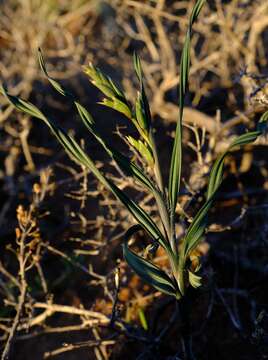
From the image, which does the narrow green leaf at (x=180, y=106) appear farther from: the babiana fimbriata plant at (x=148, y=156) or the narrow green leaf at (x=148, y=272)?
the narrow green leaf at (x=148, y=272)

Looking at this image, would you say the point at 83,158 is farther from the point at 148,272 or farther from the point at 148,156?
the point at 148,272

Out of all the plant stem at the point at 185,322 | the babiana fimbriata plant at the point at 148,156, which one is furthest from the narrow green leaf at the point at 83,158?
the plant stem at the point at 185,322

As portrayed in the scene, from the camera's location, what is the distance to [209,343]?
1989mm

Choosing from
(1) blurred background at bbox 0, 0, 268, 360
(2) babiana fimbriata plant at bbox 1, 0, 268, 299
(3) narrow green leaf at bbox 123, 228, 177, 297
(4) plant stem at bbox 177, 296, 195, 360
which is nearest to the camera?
(3) narrow green leaf at bbox 123, 228, 177, 297

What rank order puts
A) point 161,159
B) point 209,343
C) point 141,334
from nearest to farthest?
point 141,334
point 209,343
point 161,159

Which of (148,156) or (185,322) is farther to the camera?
(185,322)

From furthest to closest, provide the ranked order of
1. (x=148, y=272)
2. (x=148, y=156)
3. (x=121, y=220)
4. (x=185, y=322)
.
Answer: (x=121, y=220) < (x=185, y=322) < (x=148, y=156) < (x=148, y=272)

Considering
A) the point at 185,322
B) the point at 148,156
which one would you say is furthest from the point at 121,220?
the point at 148,156

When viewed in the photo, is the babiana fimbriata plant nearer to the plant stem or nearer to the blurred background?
the plant stem

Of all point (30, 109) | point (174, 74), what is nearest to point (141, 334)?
point (30, 109)

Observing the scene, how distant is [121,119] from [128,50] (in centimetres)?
135

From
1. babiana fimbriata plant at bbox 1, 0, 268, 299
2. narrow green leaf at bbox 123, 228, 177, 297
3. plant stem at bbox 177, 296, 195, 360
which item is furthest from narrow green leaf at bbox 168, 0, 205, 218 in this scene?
plant stem at bbox 177, 296, 195, 360

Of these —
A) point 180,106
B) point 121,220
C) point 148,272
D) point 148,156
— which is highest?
point 180,106

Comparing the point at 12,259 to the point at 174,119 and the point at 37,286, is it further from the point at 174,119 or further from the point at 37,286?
the point at 174,119
